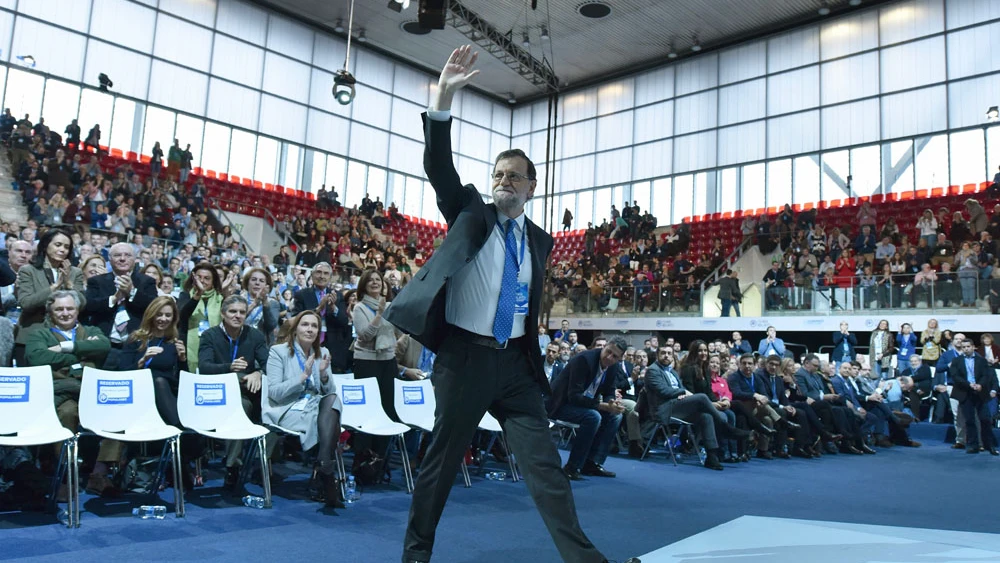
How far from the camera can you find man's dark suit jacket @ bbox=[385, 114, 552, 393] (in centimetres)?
248

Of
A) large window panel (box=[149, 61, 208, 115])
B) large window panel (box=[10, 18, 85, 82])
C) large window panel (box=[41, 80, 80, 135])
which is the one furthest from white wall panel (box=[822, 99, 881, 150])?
large window panel (box=[41, 80, 80, 135])

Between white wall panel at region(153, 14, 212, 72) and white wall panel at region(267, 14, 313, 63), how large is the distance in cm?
182

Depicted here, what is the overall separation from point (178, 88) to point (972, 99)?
65.3 feet

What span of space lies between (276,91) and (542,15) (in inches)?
312

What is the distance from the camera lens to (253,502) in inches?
175

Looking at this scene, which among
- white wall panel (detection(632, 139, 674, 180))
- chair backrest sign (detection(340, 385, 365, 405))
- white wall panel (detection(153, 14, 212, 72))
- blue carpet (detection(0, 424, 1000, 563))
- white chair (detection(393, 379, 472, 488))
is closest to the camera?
blue carpet (detection(0, 424, 1000, 563))

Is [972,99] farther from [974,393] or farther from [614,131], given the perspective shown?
[974,393]

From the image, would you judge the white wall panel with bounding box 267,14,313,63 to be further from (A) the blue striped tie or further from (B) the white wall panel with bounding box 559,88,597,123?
(A) the blue striped tie

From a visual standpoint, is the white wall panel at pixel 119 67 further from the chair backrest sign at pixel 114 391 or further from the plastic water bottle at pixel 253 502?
the plastic water bottle at pixel 253 502

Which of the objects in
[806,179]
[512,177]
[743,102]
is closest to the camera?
[512,177]

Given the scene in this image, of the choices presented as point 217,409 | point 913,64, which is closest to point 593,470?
point 217,409

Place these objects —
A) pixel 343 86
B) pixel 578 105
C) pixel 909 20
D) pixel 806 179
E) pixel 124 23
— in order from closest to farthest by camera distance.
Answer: pixel 343 86 → pixel 124 23 → pixel 909 20 → pixel 806 179 → pixel 578 105

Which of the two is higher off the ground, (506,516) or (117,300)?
(117,300)

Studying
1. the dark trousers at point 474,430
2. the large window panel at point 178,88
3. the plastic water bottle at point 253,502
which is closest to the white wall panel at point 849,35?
the large window panel at point 178,88
